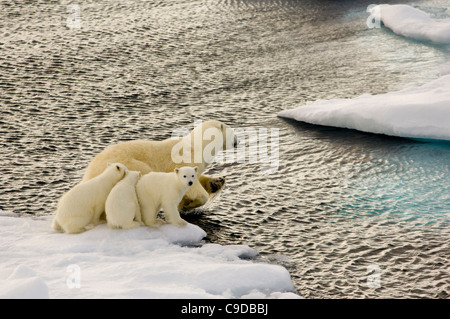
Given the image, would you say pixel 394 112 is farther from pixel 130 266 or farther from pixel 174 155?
pixel 130 266

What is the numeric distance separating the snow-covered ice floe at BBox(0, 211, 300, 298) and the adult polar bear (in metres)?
0.64

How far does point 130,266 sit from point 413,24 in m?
12.1

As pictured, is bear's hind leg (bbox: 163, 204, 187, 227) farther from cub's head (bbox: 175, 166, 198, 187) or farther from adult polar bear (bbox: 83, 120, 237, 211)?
adult polar bear (bbox: 83, 120, 237, 211)

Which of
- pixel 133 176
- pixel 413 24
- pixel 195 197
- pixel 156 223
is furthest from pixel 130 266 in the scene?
pixel 413 24

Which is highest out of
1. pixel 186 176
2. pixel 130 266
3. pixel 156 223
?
pixel 186 176

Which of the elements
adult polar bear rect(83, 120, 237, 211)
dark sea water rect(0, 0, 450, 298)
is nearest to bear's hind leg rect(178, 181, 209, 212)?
adult polar bear rect(83, 120, 237, 211)

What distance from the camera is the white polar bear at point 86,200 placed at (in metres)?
6.44

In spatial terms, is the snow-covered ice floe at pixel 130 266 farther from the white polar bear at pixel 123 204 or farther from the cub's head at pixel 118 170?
the cub's head at pixel 118 170

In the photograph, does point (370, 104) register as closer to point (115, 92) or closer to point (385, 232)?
point (385, 232)

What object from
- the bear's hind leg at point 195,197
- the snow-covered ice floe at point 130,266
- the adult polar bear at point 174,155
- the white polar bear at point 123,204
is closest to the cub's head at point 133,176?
the white polar bear at point 123,204

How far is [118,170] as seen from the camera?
658 centimetres
